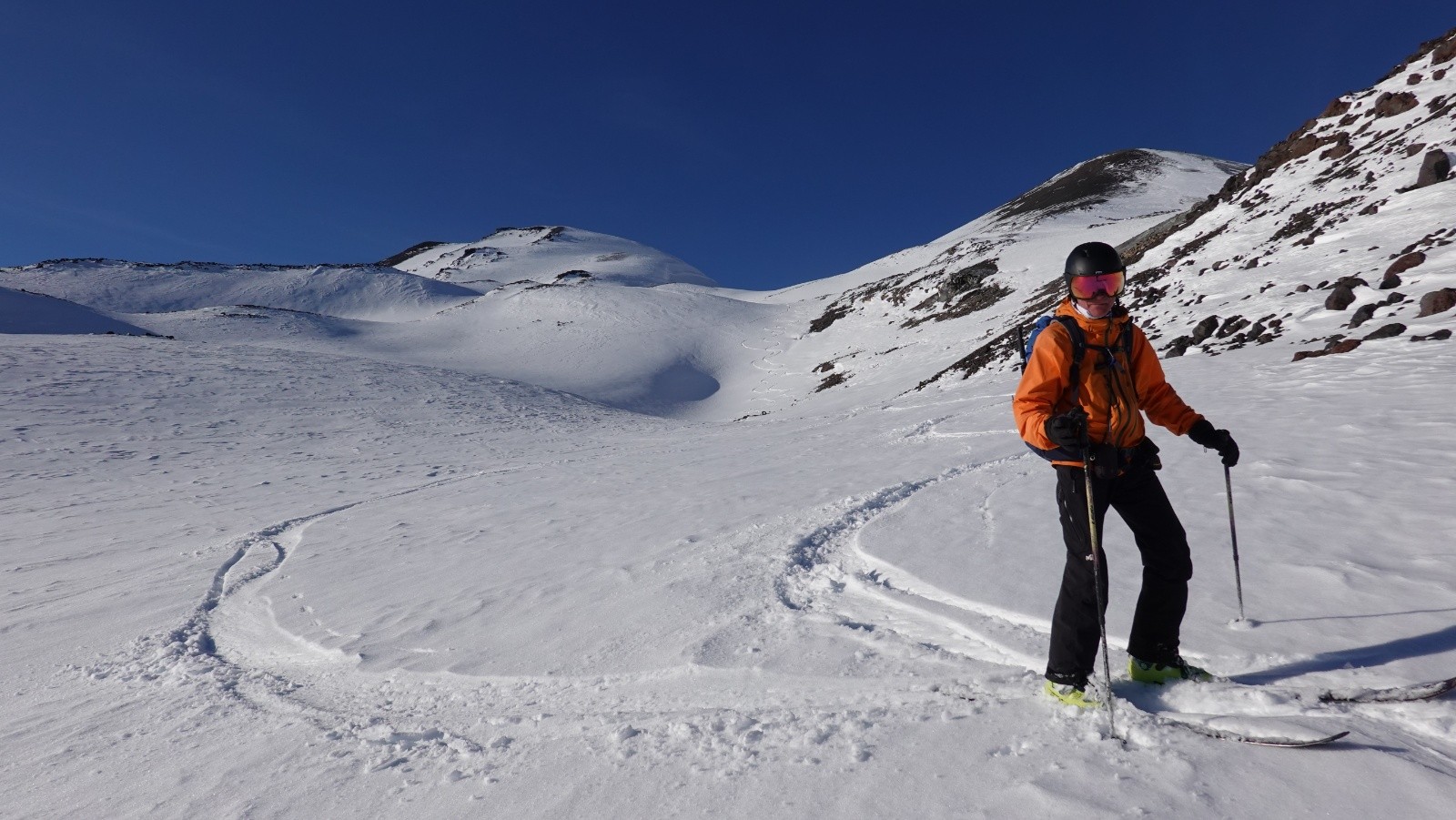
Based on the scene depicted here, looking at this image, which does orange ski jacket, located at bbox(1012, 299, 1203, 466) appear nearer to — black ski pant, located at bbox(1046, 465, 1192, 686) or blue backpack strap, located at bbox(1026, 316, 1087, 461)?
blue backpack strap, located at bbox(1026, 316, 1087, 461)

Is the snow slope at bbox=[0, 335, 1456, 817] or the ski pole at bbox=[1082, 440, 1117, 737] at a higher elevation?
the ski pole at bbox=[1082, 440, 1117, 737]

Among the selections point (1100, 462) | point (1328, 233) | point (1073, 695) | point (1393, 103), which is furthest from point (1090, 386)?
point (1393, 103)

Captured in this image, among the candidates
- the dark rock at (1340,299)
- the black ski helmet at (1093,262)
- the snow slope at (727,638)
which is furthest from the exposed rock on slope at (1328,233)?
the black ski helmet at (1093,262)

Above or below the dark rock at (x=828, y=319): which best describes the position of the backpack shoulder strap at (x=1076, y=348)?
below

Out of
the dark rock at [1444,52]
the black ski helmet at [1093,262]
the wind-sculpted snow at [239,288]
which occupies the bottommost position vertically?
the black ski helmet at [1093,262]

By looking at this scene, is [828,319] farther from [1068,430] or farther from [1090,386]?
[1068,430]

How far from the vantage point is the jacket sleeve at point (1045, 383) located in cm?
287

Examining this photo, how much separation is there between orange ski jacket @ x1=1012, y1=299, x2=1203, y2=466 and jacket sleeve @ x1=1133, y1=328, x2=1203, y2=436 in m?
0.08

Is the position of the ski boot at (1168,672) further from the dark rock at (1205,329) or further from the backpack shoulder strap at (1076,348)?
the dark rock at (1205,329)

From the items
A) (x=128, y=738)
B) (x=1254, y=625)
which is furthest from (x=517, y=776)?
(x=1254, y=625)

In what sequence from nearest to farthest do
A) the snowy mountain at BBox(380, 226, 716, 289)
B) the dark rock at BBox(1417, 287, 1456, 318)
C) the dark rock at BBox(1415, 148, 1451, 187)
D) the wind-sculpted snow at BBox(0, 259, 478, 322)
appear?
1. the dark rock at BBox(1417, 287, 1456, 318)
2. the dark rock at BBox(1415, 148, 1451, 187)
3. the wind-sculpted snow at BBox(0, 259, 478, 322)
4. the snowy mountain at BBox(380, 226, 716, 289)

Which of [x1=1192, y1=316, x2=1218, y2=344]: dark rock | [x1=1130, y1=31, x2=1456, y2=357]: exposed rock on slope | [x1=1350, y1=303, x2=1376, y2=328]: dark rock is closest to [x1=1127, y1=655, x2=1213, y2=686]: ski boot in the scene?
[x1=1130, y1=31, x2=1456, y2=357]: exposed rock on slope

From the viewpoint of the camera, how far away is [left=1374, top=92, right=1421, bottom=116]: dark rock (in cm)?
2084

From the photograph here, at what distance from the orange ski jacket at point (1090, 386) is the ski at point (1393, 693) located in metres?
1.29
